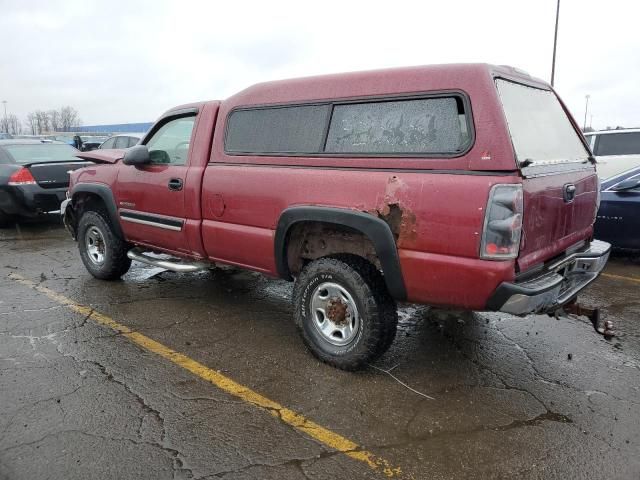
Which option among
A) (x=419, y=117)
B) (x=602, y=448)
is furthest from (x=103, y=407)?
(x=602, y=448)

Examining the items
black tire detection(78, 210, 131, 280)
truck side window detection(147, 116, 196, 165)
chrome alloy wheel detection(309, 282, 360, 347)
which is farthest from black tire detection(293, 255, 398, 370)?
black tire detection(78, 210, 131, 280)

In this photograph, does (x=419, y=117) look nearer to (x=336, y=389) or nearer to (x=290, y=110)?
(x=290, y=110)

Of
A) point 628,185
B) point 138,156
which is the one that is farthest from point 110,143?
point 628,185

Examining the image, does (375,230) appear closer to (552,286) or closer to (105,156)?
(552,286)

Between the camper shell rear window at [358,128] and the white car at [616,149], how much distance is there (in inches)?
251

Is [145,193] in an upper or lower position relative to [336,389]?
upper

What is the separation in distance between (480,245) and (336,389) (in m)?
1.32

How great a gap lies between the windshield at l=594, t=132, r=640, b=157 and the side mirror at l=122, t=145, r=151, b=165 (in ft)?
25.2

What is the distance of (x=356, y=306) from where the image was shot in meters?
3.39

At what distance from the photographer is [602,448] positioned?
269 centimetres

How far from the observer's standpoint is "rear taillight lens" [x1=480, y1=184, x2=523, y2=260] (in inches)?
107

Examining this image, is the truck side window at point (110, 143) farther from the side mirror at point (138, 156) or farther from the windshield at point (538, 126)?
the windshield at point (538, 126)

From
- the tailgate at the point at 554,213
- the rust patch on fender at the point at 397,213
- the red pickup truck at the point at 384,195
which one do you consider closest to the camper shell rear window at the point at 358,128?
the red pickup truck at the point at 384,195

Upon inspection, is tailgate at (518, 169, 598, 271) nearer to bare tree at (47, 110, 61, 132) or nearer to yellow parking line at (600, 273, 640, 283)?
yellow parking line at (600, 273, 640, 283)
